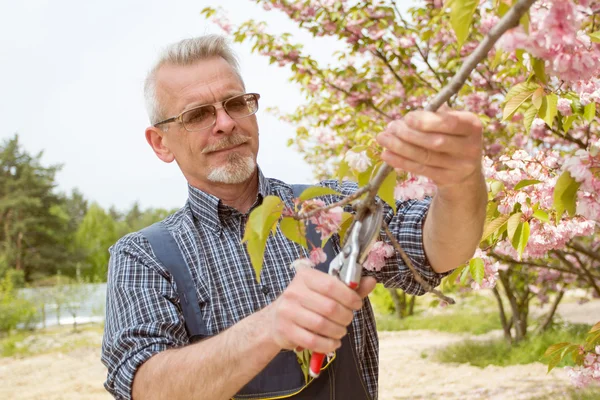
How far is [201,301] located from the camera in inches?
62.4

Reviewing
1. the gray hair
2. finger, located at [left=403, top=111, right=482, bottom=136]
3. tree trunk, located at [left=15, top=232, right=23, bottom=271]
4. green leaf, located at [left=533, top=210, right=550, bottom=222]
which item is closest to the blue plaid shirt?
the gray hair

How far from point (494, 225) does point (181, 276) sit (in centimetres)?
93

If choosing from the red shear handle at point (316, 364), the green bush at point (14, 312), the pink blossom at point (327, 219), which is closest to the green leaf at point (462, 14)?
the pink blossom at point (327, 219)

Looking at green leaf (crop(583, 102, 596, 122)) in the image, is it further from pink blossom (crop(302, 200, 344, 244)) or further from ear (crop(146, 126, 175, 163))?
ear (crop(146, 126, 175, 163))

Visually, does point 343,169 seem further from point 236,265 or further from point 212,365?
point 236,265

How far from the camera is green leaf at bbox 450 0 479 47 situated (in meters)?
0.83

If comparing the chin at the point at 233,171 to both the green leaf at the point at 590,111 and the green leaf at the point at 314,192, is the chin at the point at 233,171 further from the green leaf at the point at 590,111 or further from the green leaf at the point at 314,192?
the green leaf at the point at 590,111

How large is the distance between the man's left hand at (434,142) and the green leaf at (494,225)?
0.96 meters

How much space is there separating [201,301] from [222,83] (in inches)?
25.3

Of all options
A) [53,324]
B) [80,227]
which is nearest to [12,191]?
[80,227]

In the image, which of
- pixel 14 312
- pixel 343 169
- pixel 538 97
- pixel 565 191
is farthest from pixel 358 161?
pixel 14 312

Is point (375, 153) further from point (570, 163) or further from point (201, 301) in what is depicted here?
point (201, 301)

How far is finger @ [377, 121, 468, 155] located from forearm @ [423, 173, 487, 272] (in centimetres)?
19

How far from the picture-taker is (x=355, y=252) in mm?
789
